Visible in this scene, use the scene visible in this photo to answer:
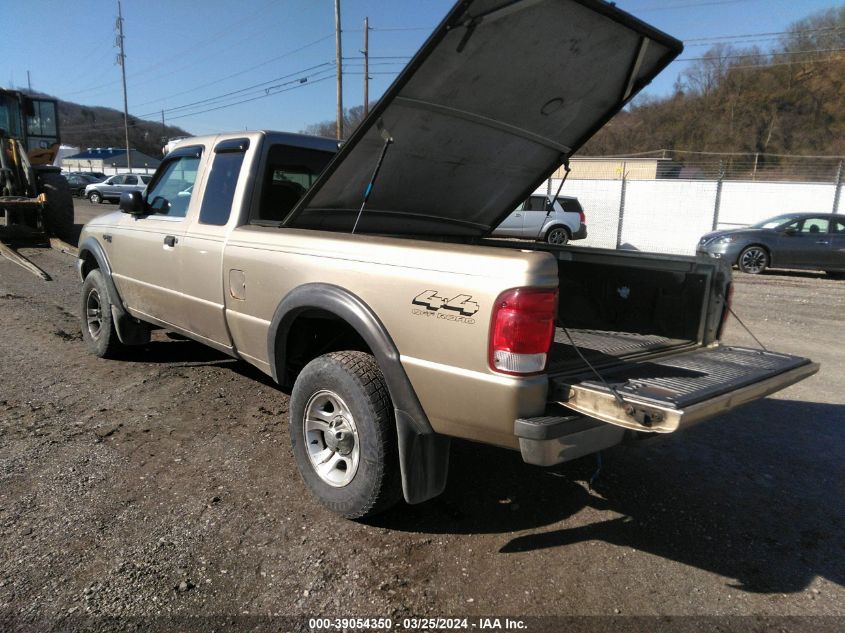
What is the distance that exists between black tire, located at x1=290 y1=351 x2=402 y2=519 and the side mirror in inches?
103

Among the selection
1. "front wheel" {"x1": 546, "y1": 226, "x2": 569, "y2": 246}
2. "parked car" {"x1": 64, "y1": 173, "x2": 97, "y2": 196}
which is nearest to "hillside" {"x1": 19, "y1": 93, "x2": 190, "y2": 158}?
"parked car" {"x1": 64, "y1": 173, "x2": 97, "y2": 196}

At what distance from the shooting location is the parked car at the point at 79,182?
38.4 metres

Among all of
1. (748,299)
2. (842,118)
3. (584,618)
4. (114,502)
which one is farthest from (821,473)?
(842,118)

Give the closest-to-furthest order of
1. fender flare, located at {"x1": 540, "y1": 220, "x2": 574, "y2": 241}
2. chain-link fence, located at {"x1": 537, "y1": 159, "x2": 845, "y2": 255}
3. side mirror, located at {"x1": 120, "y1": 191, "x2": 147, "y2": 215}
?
1. side mirror, located at {"x1": 120, "y1": 191, "x2": 147, "y2": 215}
2. chain-link fence, located at {"x1": 537, "y1": 159, "x2": 845, "y2": 255}
3. fender flare, located at {"x1": 540, "y1": 220, "x2": 574, "y2": 241}

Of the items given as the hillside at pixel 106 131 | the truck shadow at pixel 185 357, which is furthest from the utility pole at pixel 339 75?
the hillside at pixel 106 131

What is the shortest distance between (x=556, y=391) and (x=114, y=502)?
2.45 meters

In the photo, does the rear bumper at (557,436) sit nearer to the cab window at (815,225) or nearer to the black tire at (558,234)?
the cab window at (815,225)

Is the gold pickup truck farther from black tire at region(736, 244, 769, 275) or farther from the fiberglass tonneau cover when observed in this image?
black tire at region(736, 244, 769, 275)

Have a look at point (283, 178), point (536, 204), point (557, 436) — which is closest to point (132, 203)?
point (283, 178)

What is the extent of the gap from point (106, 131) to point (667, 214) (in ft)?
456

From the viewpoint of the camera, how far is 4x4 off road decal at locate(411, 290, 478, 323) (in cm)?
250

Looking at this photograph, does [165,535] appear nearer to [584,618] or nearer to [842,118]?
[584,618]

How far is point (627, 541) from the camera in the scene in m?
3.08

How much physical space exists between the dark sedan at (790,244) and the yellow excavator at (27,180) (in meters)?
15.3
